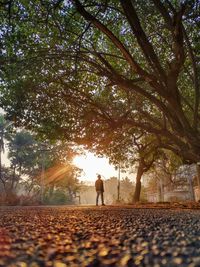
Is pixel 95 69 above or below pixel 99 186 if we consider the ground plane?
above

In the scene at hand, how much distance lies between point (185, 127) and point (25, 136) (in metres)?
49.7

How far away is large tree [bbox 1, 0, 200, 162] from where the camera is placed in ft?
33.7

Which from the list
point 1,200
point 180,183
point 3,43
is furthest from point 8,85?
point 180,183

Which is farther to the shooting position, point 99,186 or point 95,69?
point 99,186

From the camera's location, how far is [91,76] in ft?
50.9

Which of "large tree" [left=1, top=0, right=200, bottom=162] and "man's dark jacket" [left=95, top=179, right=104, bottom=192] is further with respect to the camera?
"man's dark jacket" [left=95, top=179, right=104, bottom=192]

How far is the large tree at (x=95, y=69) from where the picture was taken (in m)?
10.3

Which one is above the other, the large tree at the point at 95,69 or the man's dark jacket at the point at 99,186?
the large tree at the point at 95,69

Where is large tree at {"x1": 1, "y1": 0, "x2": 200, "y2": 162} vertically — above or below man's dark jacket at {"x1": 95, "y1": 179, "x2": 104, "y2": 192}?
above

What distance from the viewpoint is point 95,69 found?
46.7ft

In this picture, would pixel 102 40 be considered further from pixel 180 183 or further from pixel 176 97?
pixel 180 183

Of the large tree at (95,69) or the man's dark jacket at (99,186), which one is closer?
the large tree at (95,69)

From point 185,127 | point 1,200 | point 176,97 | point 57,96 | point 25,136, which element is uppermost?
point 25,136

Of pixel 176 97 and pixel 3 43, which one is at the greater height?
pixel 3 43
